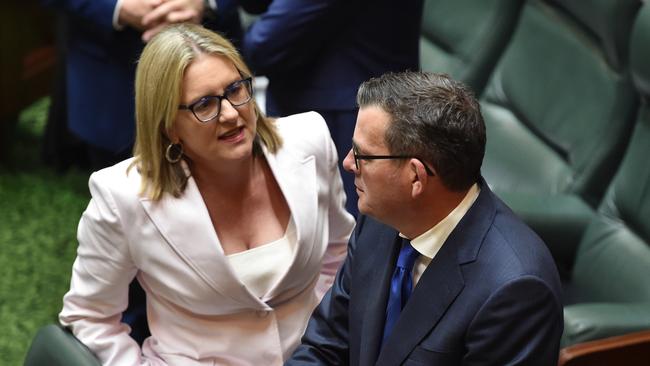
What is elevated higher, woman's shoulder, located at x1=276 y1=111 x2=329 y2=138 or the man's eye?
the man's eye

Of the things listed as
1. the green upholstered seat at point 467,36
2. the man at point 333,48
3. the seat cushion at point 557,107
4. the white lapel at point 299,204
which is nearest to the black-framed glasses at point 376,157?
the white lapel at point 299,204

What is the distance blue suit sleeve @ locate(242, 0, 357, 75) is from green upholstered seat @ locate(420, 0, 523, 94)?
1346 millimetres

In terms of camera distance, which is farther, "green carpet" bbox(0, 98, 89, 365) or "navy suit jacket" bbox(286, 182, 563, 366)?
"green carpet" bbox(0, 98, 89, 365)

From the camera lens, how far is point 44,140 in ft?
15.1

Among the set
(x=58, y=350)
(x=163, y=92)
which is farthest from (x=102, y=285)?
(x=163, y=92)

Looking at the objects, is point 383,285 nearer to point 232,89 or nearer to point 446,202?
point 446,202

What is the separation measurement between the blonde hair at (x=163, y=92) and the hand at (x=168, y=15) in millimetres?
648

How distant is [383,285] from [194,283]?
40 centimetres

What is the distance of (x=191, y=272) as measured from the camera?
2.26 meters

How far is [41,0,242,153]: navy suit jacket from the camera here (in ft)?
9.94

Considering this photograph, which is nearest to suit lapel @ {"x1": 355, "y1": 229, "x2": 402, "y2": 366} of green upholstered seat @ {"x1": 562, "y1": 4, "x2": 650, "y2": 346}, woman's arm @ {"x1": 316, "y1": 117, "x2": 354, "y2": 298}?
woman's arm @ {"x1": 316, "y1": 117, "x2": 354, "y2": 298}

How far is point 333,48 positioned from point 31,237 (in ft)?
5.66

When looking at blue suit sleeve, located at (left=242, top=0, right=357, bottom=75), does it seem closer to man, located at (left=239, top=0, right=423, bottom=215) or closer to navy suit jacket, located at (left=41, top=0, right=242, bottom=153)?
man, located at (left=239, top=0, right=423, bottom=215)

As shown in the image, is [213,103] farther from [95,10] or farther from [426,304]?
[95,10]
